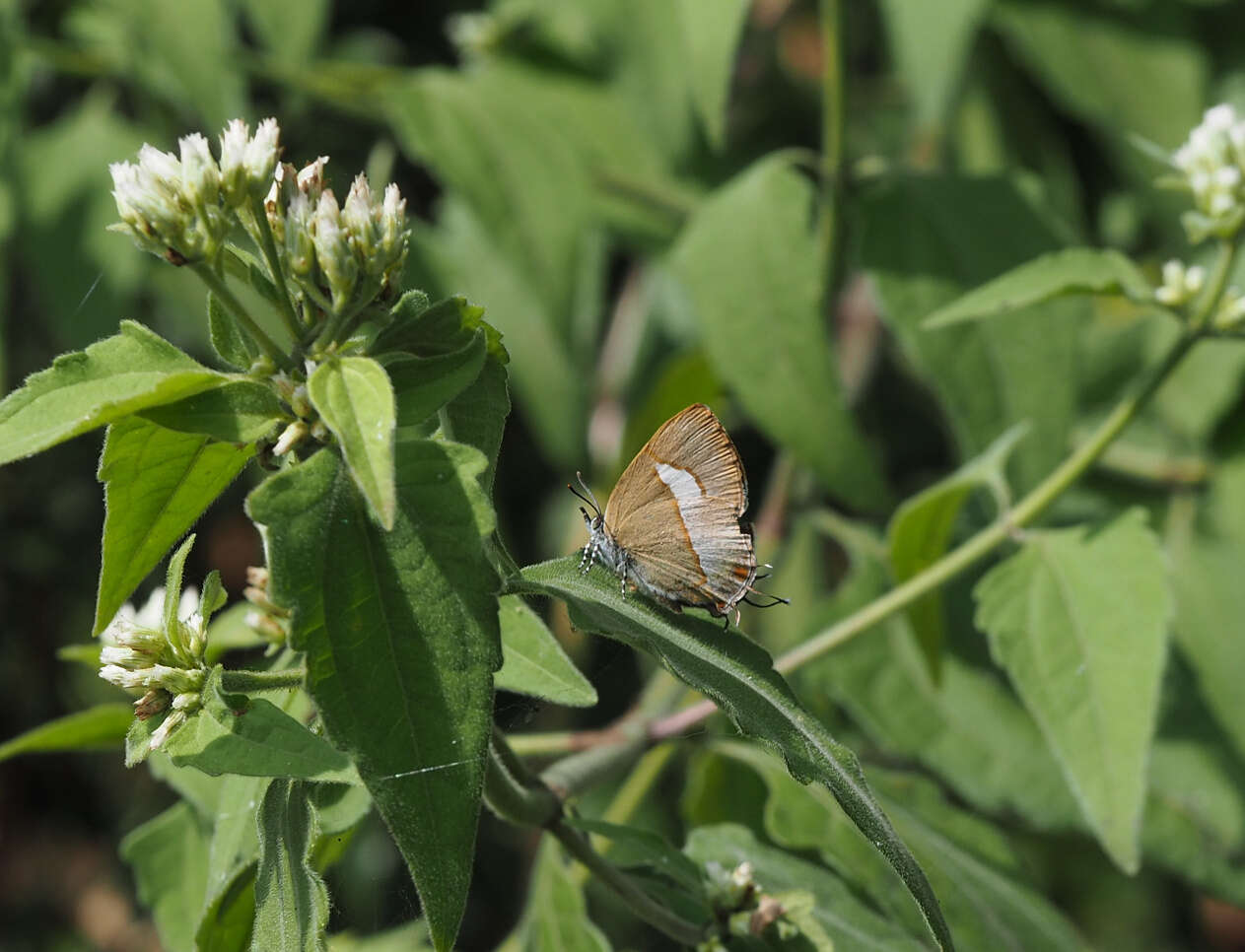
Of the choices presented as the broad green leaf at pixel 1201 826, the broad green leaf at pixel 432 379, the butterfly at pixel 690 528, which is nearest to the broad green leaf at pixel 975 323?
the broad green leaf at pixel 1201 826

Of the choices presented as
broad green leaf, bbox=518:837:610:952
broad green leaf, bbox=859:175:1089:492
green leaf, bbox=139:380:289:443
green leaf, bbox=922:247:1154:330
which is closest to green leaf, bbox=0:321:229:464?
green leaf, bbox=139:380:289:443

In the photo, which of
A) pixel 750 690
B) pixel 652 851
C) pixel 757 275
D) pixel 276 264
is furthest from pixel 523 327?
pixel 750 690

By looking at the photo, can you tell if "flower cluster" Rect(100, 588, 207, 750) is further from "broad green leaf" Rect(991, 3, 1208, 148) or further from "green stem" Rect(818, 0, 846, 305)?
"broad green leaf" Rect(991, 3, 1208, 148)

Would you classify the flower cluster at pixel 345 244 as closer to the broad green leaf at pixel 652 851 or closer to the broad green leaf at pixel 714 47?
the broad green leaf at pixel 652 851

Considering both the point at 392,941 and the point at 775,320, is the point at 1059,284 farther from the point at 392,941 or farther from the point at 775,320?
the point at 392,941

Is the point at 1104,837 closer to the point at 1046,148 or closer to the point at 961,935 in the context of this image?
the point at 961,935

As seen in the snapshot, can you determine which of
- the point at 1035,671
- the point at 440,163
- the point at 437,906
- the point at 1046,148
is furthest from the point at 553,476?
the point at 437,906
